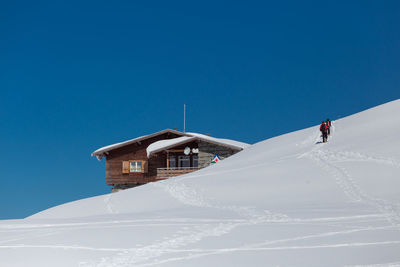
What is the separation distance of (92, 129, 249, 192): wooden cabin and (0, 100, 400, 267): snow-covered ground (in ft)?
47.8

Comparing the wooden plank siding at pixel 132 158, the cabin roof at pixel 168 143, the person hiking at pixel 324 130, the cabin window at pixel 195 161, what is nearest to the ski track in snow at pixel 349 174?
the person hiking at pixel 324 130

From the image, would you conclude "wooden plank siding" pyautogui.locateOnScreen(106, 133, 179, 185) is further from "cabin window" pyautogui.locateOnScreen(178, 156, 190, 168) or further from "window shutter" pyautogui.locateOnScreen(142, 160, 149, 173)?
"cabin window" pyautogui.locateOnScreen(178, 156, 190, 168)

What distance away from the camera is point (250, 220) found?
12.0 m

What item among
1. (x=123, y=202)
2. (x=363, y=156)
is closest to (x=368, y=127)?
(x=363, y=156)

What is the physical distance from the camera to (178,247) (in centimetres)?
888

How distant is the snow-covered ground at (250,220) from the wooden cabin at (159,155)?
14.6 metres

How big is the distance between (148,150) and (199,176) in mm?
18409

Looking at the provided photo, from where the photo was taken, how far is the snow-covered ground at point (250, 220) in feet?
27.1

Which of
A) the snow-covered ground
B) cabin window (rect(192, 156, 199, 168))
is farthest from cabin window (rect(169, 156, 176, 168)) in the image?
the snow-covered ground

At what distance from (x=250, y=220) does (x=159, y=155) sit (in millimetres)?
29797

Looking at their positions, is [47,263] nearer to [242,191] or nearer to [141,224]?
[141,224]

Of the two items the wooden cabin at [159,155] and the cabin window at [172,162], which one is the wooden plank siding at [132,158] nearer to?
the wooden cabin at [159,155]

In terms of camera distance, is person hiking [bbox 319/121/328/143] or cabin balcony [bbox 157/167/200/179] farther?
cabin balcony [bbox 157/167/200/179]

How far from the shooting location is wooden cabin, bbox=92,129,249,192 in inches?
1545
